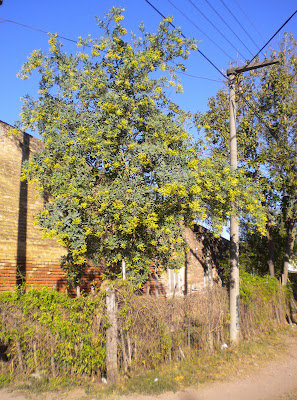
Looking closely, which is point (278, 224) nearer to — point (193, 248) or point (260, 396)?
point (193, 248)

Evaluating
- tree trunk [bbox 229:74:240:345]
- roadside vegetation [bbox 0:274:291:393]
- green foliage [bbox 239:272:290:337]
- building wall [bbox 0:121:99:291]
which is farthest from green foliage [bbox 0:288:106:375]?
green foliage [bbox 239:272:290:337]

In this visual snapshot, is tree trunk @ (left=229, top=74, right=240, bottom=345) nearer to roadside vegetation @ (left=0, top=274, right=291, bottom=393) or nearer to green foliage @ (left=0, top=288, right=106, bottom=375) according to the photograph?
roadside vegetation @ (left=0, top=274, right=291, bottom=393)

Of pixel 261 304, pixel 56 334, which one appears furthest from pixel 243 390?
pixel 261 304

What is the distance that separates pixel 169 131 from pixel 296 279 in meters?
13.7

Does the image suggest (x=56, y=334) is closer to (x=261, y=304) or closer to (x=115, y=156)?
(x=115, y=156)

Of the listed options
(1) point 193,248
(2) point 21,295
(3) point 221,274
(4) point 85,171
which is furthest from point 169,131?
(3) point 221,274

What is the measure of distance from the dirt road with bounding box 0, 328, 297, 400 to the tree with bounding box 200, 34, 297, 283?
8.29 m

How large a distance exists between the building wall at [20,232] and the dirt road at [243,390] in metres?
4.05

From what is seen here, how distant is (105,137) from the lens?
763cm

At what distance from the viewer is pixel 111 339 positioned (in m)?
6.21

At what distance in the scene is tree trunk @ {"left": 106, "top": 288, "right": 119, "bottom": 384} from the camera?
243 inches

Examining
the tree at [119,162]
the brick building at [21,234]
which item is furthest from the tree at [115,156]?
the brick building at [21,234]

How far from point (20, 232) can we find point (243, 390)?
657cm

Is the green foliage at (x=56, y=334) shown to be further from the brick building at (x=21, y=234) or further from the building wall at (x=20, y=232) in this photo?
the building wall at (x=20, y=232)
